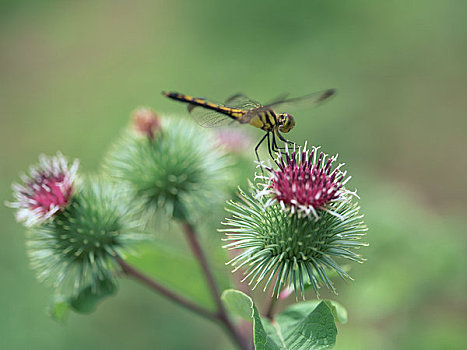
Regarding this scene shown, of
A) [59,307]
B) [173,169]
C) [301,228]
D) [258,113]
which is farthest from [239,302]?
[173,169]

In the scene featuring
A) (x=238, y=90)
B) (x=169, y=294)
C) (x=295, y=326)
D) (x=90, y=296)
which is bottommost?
(x=295, y=326)

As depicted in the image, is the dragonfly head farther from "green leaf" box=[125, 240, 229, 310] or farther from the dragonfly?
"green leaf" box=[125, 240, 229, 310]

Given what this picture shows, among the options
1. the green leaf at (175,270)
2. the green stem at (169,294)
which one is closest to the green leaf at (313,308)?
the green stem at (169,294)

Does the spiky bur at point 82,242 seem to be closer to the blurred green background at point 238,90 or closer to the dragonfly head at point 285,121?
the dragonfly head at point 285,121

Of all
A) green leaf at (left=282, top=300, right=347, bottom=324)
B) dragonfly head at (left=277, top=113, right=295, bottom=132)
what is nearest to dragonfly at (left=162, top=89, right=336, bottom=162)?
dragonfly head at (left=277, top=113, right=295, bottom=132)

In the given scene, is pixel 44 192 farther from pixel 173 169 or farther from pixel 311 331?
pixel 311 331

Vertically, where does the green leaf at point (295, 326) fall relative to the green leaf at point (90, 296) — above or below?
below

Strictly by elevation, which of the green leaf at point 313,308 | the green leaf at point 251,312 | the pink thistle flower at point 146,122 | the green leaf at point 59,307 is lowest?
the green leaf at point 313,308
